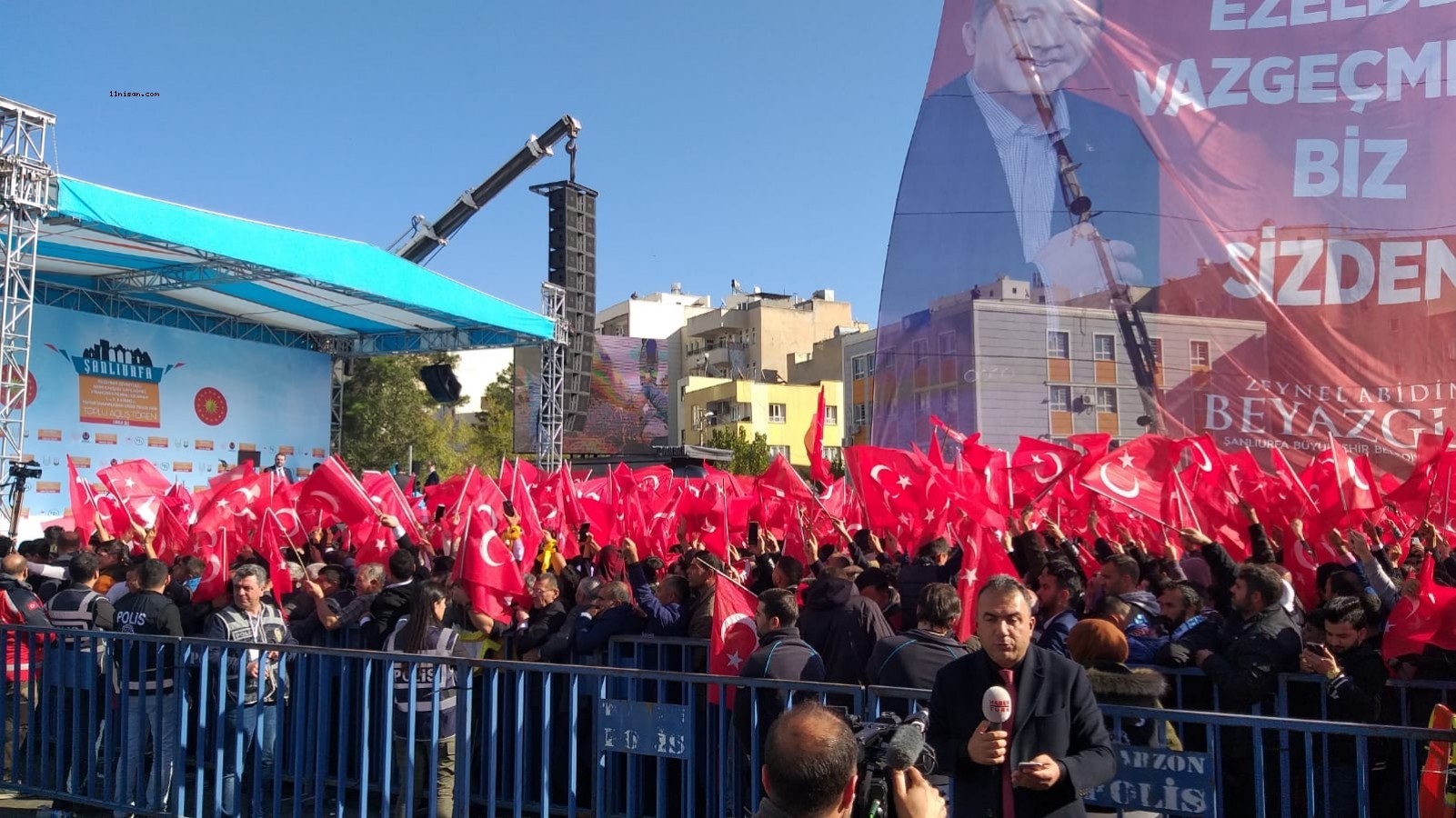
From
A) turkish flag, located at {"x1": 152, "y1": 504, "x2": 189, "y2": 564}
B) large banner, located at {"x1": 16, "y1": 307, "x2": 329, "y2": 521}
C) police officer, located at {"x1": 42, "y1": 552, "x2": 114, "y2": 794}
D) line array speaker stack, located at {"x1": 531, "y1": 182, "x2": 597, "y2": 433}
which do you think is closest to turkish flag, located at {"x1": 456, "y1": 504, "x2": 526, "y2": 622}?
police officer, located at {"x1": 42, "y1": 552, "x2": 114, "y2": 794}

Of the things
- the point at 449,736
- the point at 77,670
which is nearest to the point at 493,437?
the point at 77,670

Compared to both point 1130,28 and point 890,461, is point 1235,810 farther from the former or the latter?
point 1130,28

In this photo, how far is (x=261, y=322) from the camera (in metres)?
31.2

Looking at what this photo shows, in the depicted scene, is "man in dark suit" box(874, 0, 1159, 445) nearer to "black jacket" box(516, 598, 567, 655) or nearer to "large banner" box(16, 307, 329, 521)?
"black jacket" box(516, 598, 567, 655)

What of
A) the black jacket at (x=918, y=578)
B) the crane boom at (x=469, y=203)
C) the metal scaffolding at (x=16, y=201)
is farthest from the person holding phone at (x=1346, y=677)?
the crane boom at (x=469, y=203)

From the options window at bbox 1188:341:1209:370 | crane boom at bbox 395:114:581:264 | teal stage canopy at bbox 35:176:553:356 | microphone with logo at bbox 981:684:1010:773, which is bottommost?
microphone with logo at bbox 981:684:1010:773

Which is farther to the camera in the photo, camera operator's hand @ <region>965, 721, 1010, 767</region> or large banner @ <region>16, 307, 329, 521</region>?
large banner @ <region>16, 307, 329, 521</region>

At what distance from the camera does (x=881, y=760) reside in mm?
2619

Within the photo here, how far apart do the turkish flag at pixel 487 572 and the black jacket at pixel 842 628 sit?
1.97 metres

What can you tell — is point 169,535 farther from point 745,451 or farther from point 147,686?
point 745,451

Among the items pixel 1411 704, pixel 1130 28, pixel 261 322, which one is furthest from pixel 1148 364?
pixel 261 322

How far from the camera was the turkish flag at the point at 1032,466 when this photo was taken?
1049 centimetres

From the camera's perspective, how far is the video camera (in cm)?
256

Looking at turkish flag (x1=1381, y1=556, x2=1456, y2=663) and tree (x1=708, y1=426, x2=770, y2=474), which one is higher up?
tree (x1=708, y1=426, x2=770, y2=474)
